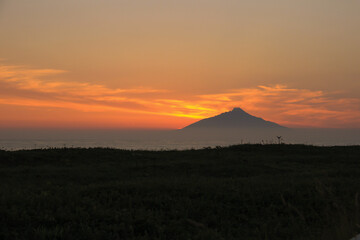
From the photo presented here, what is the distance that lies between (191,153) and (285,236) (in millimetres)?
18176

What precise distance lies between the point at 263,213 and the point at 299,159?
14042 mm

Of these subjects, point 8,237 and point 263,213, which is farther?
point 263,213

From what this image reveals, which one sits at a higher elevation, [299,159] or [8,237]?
[299,159]

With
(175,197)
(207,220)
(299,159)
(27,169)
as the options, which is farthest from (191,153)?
(207,220)

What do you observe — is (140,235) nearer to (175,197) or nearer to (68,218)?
(68,218)

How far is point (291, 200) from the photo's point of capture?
11.2 metres

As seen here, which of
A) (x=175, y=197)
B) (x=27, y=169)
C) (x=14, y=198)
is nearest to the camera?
(x=14, y=198)

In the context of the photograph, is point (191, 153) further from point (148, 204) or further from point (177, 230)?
point (177, 230)

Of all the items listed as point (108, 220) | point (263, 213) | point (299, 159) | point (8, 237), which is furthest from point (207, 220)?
point (299, 159)

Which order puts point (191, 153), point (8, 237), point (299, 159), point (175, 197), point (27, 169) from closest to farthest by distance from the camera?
point (8, 237) < point (175, 197) < point (27, 169) < point (299, 159) < point (191, 153)

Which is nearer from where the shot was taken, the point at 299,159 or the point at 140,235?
the point at 140,235

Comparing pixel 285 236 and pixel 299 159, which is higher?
pixel 299 159

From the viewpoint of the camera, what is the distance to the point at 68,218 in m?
8.82

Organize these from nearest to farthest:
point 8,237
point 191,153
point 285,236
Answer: point 8,237, point 285,236, point 191,153
